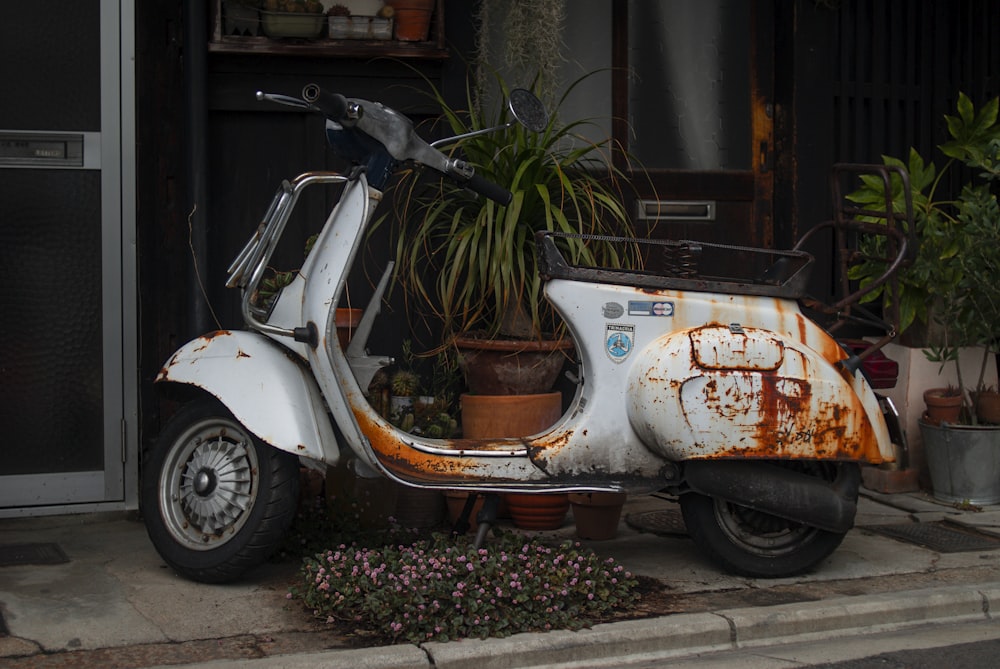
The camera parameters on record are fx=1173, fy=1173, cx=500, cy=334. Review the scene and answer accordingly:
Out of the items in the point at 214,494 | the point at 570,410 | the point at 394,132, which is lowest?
the point at 214,494

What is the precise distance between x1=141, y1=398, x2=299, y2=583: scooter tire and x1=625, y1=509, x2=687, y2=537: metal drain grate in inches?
72.0

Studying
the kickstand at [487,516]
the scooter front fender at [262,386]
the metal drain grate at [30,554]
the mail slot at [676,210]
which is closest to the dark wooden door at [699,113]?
the mail slot at [676,210]

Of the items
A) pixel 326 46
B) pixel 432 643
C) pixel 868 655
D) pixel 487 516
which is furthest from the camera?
pixel 326 46

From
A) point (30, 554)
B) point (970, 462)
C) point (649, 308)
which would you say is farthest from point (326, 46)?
point (970, 462)

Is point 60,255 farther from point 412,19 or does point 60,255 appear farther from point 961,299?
point 961,299

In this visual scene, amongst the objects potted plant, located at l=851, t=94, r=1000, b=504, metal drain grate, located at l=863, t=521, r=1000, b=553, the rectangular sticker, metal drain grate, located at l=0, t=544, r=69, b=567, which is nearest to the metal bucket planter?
potted plant, located at l=851, t=94, r=1000, b=504

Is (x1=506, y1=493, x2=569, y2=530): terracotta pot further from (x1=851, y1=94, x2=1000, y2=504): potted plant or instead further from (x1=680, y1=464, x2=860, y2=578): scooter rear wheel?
(x1=851, y1=94, x2=1000, y2=504): potted plant

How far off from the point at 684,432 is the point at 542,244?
35.8 inches

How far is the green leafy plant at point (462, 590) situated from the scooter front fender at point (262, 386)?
0.45 metres

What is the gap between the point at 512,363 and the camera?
5.48 meters

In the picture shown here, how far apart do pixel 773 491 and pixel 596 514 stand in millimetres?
957

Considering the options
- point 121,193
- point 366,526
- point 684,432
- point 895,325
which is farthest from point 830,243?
point 121,193

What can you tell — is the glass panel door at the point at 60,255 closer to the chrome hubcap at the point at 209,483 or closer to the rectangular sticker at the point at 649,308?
the chrome hubcap at the point at 209,483

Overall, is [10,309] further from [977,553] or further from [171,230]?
[977,553]
